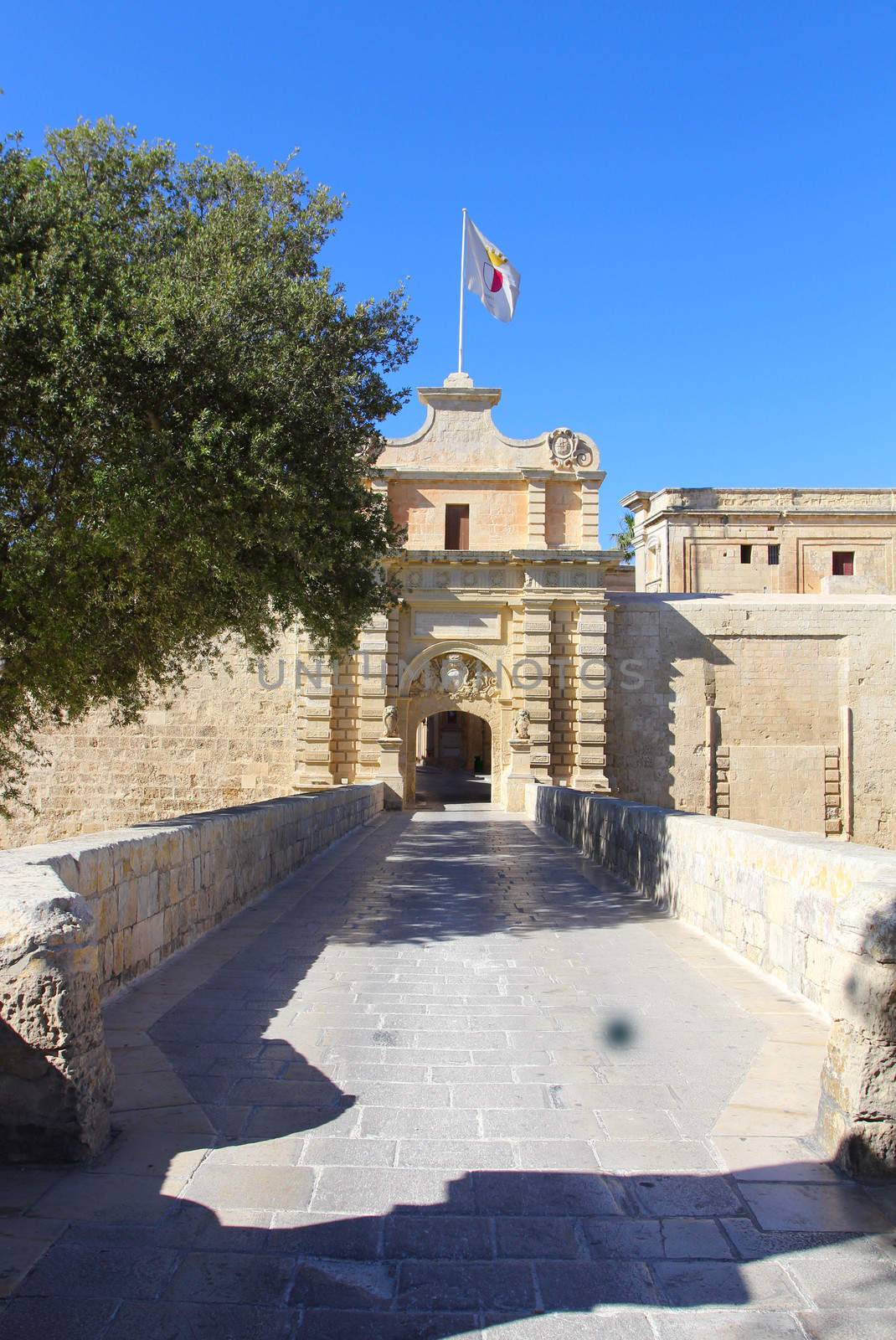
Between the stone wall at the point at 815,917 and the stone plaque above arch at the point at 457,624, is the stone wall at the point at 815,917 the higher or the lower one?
the lower one

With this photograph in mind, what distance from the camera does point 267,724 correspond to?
23.7 m

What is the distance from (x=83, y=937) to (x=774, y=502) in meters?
31.0

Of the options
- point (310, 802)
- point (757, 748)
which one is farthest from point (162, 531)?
point (757, 748)

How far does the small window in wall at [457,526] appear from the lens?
942 inches

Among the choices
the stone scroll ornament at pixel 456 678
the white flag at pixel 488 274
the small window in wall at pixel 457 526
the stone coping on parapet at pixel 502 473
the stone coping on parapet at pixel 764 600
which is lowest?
the stone scroll ornament at pixel 456 678

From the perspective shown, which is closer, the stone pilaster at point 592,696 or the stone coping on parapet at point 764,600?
the stone pilaster at point 592,696

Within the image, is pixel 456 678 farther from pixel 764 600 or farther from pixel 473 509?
pixel 764 600

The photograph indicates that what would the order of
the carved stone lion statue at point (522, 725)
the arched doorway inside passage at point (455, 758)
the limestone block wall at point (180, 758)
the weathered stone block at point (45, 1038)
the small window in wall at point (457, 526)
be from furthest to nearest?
the arched doorway inside passage at point (455, 758) < the small window in wall at point (457, 526) < the limestone block wall at point (180, 758) < the carved stone lion statue at point (522, 725) < the weathered stone block at point (45, 1038)

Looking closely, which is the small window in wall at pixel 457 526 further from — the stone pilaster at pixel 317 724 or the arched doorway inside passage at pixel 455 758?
the arched doorway inside passage at pixel 455 758

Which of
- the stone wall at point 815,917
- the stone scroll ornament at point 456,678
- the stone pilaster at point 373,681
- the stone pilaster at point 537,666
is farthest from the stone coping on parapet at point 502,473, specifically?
the stone wall at point 815,917

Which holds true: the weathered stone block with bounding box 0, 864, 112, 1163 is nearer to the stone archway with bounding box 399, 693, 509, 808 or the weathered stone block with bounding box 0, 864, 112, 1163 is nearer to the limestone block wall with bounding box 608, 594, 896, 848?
the stone archway with bounding box 399, 693, 509, 808

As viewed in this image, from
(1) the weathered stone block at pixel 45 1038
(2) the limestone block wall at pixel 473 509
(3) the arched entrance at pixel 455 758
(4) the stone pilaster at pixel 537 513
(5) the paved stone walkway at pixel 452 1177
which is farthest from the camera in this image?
(3) the arched entrance at pixel 455 758

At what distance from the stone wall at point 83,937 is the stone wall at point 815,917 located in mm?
2271

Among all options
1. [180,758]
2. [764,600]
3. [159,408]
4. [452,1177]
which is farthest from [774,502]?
[452,1177]
